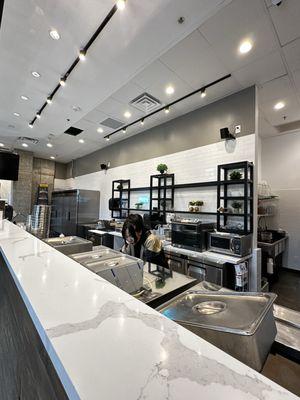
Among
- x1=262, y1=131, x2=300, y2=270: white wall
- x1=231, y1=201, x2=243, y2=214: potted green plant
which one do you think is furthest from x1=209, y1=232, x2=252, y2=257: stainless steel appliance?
x1=262, y1=131, x2=300, y2=270: white wall

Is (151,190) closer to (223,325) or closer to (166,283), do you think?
(166,283)

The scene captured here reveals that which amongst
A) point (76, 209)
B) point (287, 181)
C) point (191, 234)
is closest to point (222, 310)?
point (191, 234)

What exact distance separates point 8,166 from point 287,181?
Result: 21.4ft

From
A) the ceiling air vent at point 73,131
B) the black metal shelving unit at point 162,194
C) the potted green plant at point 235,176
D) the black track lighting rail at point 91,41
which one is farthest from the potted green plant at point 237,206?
the ceiling air vent at point 73,131

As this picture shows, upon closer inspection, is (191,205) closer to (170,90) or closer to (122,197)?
(170,90)

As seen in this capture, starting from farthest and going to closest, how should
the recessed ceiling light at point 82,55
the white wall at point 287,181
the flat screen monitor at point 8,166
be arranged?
the white wall at point 287,181 < the flat screen monitor at point 8,166 < the recessed ceiling light at point 82,55

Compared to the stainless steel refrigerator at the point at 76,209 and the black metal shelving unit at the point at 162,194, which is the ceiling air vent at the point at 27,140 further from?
the black metal shelving unit at the point at 162,194

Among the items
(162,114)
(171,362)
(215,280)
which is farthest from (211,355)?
(162,114)

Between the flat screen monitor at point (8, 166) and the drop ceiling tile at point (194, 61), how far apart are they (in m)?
3.66

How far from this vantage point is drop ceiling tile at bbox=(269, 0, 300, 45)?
6.29 feet

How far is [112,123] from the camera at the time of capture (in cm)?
464

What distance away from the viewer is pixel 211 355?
1.54 feet

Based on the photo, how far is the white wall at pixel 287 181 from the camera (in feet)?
15.1

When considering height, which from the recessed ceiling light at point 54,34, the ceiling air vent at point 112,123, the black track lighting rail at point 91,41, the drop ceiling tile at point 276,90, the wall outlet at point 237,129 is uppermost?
the ceiling air vent at point 112,123
